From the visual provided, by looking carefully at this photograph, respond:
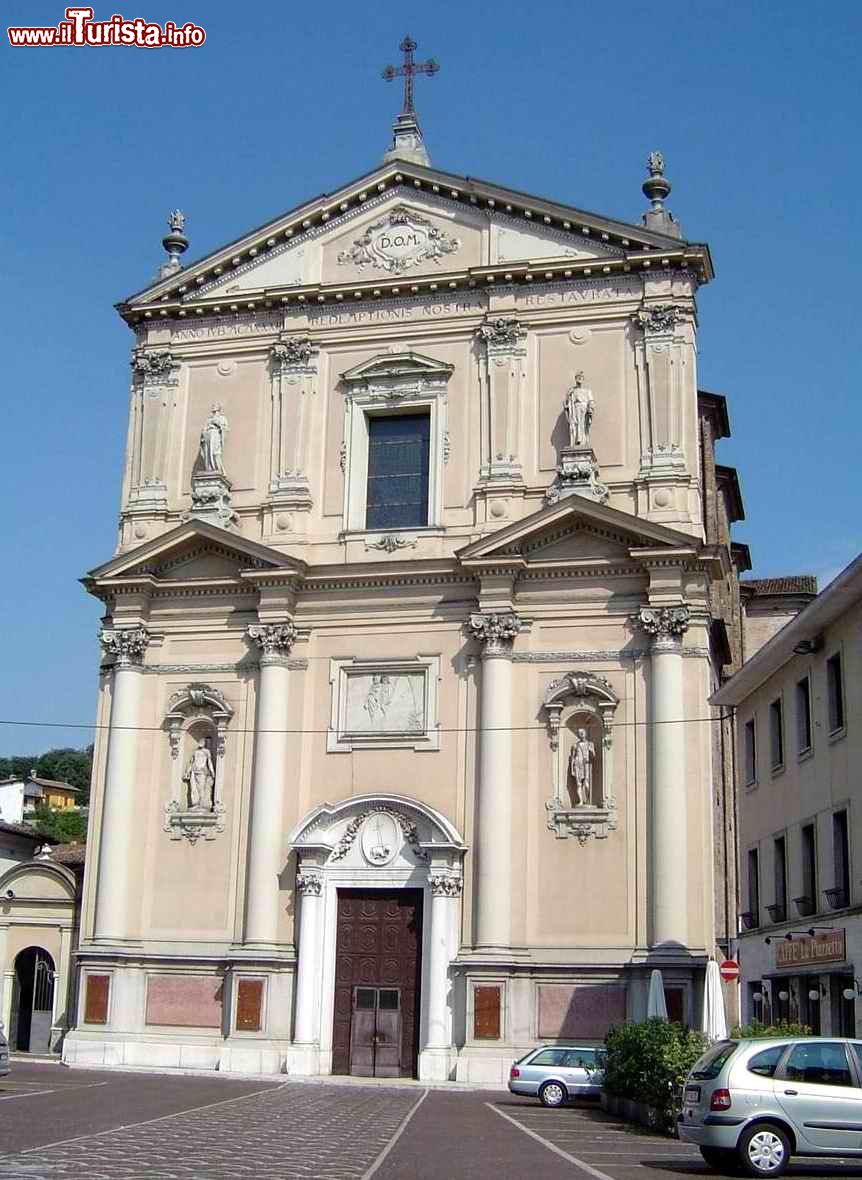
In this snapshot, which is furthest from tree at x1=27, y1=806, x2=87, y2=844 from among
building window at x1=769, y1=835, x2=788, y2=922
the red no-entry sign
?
the red no-entry sign

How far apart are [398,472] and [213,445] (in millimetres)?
4672

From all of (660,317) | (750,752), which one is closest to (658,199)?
(660,317)

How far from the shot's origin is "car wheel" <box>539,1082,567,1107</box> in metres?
27.6

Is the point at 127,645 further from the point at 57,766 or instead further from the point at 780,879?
the point at 57,766

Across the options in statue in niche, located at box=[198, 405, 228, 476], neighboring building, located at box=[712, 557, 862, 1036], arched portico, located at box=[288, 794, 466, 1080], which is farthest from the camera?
statue in niche, located at box=[198, 405, 228, 476]

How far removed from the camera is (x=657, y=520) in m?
34.4

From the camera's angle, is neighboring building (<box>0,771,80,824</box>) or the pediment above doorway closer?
the pediment above doorway

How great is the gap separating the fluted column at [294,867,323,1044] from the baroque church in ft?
0.24

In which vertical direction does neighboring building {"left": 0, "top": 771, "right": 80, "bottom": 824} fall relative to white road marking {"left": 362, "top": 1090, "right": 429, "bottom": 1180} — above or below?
above

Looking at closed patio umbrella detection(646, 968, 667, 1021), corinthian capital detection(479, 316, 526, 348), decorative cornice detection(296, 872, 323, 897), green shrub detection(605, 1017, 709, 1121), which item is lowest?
green shrub detection(605, 1017, 709, 1121)

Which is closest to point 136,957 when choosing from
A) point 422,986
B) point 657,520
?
point 422,986

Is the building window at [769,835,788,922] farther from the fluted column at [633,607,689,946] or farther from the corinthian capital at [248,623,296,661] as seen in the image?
the corinthian capital at [248,623,296,661]

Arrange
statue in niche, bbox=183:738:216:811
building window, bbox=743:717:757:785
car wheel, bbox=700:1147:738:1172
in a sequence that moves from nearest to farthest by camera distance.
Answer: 1. car wheel, bbox=700:1147:738:1172
2. statue in niche, bbox=183:738:216:811
3. building window, bbox=743:717:757:785

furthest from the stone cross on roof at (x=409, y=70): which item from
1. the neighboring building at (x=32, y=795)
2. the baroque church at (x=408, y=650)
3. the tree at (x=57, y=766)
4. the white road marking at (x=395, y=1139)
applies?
the tree at (x=57, y=766)
